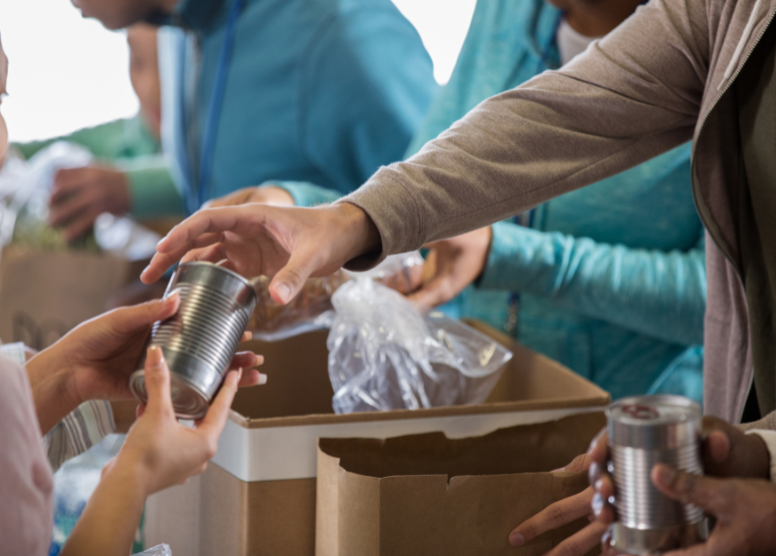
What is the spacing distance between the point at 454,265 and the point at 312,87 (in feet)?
1.94

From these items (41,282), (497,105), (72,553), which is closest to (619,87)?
(497,105)

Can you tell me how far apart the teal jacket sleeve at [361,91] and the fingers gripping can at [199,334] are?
0.93 meters

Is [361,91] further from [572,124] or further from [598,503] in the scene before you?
[598,503]

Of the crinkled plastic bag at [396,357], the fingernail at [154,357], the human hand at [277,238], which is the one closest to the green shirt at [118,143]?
the crinkled plastic bag at [396,357]

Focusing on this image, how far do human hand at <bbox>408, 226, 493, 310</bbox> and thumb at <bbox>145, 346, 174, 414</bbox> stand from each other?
588 mm

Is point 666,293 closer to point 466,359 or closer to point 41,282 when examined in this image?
point 466,359

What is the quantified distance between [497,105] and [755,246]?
33cm

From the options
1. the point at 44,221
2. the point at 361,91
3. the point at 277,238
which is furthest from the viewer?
the point at 44,221

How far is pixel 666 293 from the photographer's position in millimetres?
1192

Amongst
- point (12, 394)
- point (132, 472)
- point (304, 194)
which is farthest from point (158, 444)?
point (304, 194)

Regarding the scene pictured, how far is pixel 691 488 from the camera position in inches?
18.7

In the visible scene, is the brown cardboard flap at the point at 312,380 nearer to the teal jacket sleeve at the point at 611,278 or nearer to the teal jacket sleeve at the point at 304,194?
the teal jacket sleeve at the point at 611,278

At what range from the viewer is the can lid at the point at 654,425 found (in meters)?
0.46

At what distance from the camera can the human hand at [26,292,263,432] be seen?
729 millimetres
